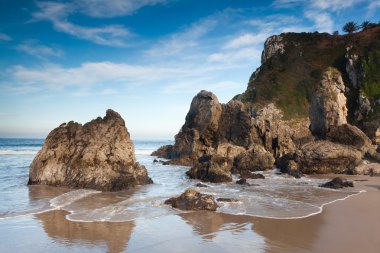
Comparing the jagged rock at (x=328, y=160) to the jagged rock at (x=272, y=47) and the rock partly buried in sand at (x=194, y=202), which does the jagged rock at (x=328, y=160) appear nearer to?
the rock partly buried in sand at (x=194, y=202)

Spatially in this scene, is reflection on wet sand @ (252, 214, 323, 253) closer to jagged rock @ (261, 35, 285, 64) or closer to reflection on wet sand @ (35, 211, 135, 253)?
reflection on wet sand @ (35, 211, 135, 253)

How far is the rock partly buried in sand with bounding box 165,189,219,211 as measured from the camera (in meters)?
16.0

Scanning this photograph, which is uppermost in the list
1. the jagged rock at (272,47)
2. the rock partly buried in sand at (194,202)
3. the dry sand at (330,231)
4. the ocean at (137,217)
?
the jagged rock at (272,47)

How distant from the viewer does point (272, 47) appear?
350 ft

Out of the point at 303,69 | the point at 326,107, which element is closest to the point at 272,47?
the point at 303,69

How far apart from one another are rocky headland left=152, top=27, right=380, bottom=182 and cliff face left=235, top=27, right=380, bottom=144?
222 mm

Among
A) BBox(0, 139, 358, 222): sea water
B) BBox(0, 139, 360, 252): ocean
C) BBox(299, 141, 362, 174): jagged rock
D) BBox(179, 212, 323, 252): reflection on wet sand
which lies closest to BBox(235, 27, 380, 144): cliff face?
BBox(299, 141, 362, 174): jagged rock

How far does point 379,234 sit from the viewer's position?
1202cm

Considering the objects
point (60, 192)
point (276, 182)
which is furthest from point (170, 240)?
point (276, 182)

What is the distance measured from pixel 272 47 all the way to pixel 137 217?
99838 millimetres

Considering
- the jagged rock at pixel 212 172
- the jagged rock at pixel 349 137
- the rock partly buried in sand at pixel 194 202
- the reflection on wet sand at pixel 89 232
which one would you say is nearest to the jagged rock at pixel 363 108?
the jagged rock at pixel 349 137

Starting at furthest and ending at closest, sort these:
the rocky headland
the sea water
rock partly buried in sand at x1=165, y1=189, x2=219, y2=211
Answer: the rocky headland → rock partly buried in sand at x1=165, y1=189, x2=219, y2=211 → the sea water

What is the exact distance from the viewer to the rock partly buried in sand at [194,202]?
16031 millimetres

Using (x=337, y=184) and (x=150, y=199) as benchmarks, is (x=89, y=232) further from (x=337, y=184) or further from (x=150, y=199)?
(x=337, y=184)
